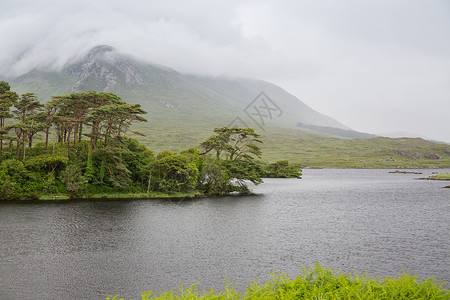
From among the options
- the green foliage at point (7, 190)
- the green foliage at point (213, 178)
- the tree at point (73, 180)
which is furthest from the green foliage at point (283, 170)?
the green foliage at point (7, 190)

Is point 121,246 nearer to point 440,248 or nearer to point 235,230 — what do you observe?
point 235,230

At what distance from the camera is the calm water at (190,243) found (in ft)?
88.2

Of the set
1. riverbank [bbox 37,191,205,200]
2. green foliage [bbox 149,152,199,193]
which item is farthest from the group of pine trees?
riverbank [bbox 37,191,205,200]

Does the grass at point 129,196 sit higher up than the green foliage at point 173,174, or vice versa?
the green foliage at point 173,174

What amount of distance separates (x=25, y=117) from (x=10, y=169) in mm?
16605

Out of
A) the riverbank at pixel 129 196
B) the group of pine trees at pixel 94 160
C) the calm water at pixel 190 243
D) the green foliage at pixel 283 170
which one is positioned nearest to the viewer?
the calm water at pixel 190 243

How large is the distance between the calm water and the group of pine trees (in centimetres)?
876

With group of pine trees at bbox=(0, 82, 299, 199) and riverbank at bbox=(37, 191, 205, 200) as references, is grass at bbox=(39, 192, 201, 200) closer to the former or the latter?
riverbank at bbox=(37, 191, 205, 200)

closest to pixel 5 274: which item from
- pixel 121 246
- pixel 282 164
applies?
pixel 121 246

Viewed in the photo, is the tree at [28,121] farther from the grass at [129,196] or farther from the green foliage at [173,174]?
the green foliage at [173,174]

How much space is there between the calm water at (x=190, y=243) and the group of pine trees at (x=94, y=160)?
876 centimetres

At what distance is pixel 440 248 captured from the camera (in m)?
35.8

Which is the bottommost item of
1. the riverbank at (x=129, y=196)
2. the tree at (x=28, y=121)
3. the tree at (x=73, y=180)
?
the riverbank at (x=129, y=196)

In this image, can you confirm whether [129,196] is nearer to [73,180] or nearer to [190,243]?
[73,180]
